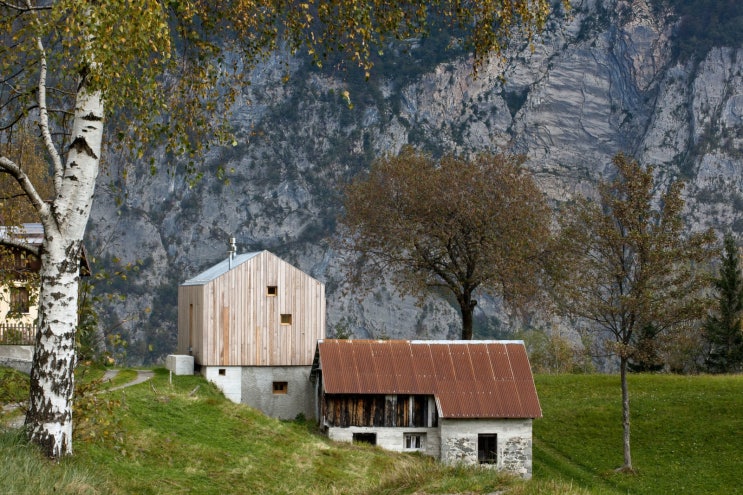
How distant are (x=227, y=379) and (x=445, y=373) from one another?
32.7 ft

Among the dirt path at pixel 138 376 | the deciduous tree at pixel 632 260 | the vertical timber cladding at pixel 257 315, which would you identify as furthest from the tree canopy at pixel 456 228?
the dirt path at pixel 138 376

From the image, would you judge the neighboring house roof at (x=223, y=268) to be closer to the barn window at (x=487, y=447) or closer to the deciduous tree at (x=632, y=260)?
the barn window at (x=487, y=447)

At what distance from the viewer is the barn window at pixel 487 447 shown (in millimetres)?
36469

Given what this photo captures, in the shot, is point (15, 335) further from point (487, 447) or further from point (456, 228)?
point (456, 228)

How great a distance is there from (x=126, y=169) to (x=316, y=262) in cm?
16683

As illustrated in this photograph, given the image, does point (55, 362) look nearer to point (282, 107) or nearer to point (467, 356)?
point (467, 356)

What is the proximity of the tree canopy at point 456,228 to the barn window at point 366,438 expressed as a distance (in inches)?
423

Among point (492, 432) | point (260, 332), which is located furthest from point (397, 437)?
point (260, 332)

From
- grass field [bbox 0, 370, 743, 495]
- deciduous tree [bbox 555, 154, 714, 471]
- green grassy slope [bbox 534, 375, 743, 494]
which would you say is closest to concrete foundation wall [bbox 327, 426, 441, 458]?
grass field [bbox 0, 370, 743, 495]

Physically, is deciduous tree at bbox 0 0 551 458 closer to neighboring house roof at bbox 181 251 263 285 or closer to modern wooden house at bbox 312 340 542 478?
modern wooden house at bbox 312 340 542 478

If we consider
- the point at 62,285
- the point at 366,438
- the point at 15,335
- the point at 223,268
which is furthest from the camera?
the point at 223,268

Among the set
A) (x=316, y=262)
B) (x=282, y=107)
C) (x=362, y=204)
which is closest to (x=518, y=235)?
(x=362, y=204)

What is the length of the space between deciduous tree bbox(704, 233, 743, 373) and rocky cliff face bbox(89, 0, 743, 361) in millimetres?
101950

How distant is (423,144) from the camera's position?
183875 mm
